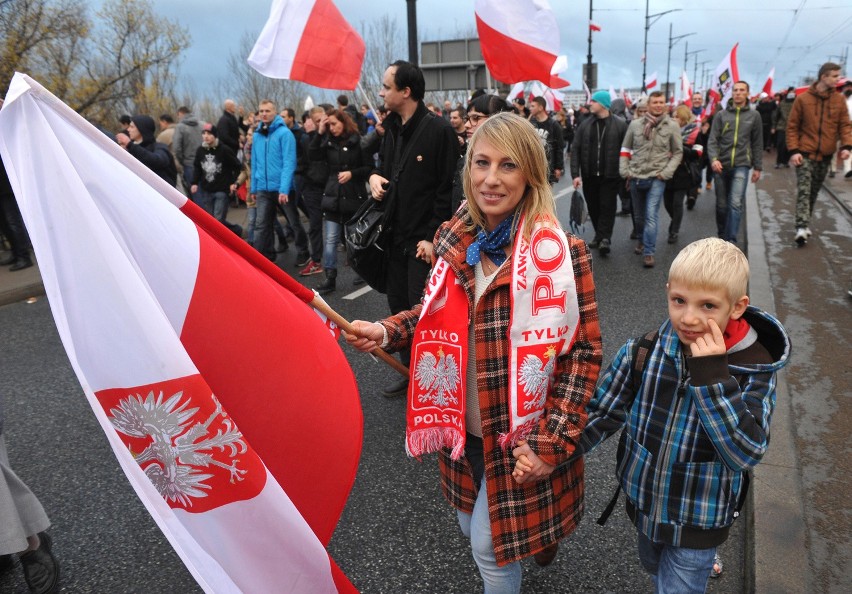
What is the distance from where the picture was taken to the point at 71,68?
11.5 m

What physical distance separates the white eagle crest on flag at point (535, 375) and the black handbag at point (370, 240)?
223 cm

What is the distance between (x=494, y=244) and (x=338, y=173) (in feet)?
16.5

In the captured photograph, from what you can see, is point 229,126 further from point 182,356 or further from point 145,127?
point 182,356

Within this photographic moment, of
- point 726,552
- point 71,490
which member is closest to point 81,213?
point 71,490

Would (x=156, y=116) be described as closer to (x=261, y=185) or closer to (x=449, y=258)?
(x=261, y=185)

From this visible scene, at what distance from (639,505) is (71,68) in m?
12.8

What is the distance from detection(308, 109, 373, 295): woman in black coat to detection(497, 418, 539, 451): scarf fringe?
481 centimetres

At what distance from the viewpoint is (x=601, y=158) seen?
7621 millimetres

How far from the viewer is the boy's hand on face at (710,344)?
158 centimetres

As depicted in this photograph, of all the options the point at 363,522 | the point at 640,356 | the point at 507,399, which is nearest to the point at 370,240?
the point at 363,522

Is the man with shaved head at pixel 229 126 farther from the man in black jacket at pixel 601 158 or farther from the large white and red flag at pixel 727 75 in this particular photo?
the large white and red flag at pixel 727 75

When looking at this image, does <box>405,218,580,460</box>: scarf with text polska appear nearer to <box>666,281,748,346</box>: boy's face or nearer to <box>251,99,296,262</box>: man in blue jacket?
<box>666,281,748,346</box>: boy's face

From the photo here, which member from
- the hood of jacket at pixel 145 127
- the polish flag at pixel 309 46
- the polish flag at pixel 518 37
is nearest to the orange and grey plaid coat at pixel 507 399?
the polish flag at pixel 309 46

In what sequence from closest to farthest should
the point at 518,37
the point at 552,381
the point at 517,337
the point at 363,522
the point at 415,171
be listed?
the point at 517,337 → the point at 552,381 → the point at 363,522 → the point at 415,171 → the point at 518,37
